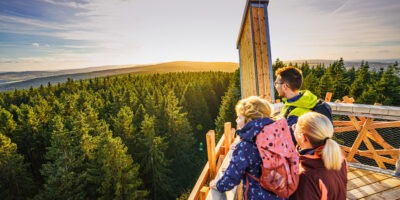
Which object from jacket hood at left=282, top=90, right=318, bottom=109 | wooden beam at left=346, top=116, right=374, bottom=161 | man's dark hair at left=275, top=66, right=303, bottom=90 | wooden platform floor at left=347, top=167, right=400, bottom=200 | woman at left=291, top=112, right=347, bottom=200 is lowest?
wooden platform floor at left=347, top=167, right=400, bottom=200

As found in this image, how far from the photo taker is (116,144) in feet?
46.8

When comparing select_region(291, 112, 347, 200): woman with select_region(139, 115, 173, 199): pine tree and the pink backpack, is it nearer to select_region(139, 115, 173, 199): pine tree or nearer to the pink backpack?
the pink backpack

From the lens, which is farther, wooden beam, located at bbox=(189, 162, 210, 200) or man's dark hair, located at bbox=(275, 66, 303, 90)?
man's dark hair, located at bbox=(275, 66, 303, 90)

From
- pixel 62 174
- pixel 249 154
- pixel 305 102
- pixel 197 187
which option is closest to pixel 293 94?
pixel 305 102

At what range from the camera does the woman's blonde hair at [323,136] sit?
67.5 inches

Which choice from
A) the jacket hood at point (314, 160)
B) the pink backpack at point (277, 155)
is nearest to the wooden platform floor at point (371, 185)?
the jacket hood at point (314, 160)

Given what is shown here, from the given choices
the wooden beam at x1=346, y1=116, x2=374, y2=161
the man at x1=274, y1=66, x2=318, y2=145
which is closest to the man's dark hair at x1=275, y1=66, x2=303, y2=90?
the man at x1=274, y1=66, x2=318, y2=145

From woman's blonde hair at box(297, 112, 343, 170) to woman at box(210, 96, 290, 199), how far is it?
0.37 meters

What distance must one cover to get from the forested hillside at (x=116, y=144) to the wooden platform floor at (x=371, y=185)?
13.0m

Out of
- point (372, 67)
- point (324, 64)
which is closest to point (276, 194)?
point (372, 67)

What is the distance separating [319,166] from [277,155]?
1.44 feet

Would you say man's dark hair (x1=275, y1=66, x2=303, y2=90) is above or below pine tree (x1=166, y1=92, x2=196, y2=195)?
above

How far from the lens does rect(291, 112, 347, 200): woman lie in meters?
1.75

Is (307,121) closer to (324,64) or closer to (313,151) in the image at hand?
(313,151)
